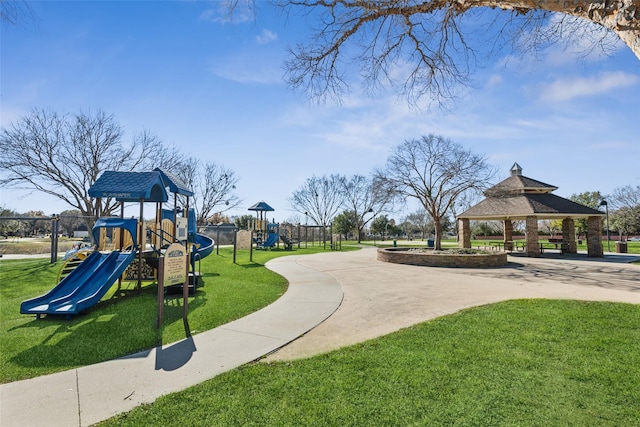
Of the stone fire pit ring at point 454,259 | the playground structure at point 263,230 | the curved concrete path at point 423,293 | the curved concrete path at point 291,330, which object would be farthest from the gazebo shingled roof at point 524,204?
the playground structure at point 263,230

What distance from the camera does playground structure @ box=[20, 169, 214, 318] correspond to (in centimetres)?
647

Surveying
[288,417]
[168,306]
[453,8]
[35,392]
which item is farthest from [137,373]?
[453,8]

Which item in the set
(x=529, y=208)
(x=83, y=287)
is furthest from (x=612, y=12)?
(x=529, y=208)

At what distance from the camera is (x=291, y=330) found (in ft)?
18.2

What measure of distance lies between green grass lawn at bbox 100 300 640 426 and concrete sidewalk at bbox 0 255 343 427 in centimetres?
32

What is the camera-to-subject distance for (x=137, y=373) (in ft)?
12.9

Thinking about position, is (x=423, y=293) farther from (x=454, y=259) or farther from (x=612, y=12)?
(x=454, y=259)

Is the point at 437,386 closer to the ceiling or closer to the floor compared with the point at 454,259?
closer to the floor

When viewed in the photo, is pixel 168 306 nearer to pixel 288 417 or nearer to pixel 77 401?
pixel 77 401

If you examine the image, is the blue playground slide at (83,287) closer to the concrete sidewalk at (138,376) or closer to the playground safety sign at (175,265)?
the playground safety sign at (175,265)

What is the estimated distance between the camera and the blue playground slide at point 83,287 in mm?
6270

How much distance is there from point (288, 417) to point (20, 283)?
1138cm

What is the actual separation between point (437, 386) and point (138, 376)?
347 centimetres

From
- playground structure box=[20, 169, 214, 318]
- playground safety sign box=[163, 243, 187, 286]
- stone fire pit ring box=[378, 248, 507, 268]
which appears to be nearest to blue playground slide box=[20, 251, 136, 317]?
playground structure box=[20, 169, 214, 318]
